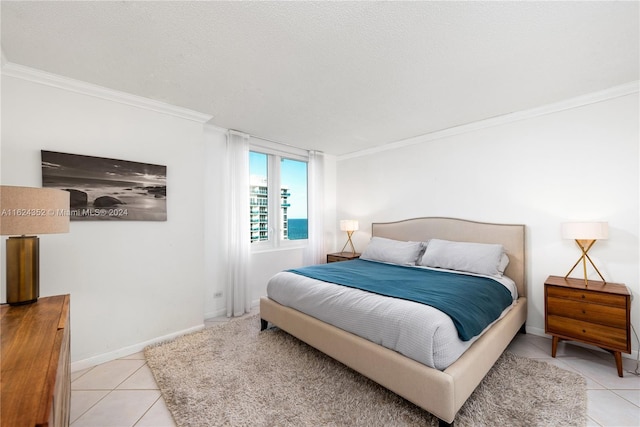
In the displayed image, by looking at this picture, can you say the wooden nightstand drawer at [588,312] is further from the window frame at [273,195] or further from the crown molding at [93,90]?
the crown molding at [93,90]

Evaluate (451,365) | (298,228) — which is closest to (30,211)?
(451,365)

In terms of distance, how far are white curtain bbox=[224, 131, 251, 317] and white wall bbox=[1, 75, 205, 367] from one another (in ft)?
1.52

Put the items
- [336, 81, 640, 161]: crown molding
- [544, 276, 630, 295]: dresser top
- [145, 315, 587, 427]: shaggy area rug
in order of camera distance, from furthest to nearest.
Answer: [336, 81, 640, 161]: crown molding
[544, 276, 630, 295]: dresser top
[145, 315, 587, 427]: shaggy area rug

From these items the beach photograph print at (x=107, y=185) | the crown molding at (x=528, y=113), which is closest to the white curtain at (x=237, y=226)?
the beach photograph print at (x=107, y=185)

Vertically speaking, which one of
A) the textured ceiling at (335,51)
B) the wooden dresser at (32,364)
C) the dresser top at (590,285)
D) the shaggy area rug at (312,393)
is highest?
the textured ceiling at (335,51)

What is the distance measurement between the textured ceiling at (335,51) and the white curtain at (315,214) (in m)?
1.75

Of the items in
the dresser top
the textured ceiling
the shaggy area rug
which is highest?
the textured ceiling

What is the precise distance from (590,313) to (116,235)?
4.18m

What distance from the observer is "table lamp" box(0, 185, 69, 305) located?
4.81ft

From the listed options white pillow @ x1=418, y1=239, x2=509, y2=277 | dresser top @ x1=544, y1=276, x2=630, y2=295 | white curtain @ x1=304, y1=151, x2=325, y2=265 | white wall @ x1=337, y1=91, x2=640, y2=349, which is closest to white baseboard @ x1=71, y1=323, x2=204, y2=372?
white curtain @ x1=304, y1=151, x2=325, y2=265

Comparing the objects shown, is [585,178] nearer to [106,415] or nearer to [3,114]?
[106,415]

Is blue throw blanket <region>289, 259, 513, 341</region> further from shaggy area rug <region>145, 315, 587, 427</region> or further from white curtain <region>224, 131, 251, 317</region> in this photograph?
white curtain <region>224, 131, 251, 317</region>

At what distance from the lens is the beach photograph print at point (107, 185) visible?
224 cm

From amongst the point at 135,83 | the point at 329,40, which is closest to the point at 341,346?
the point at 329,40
